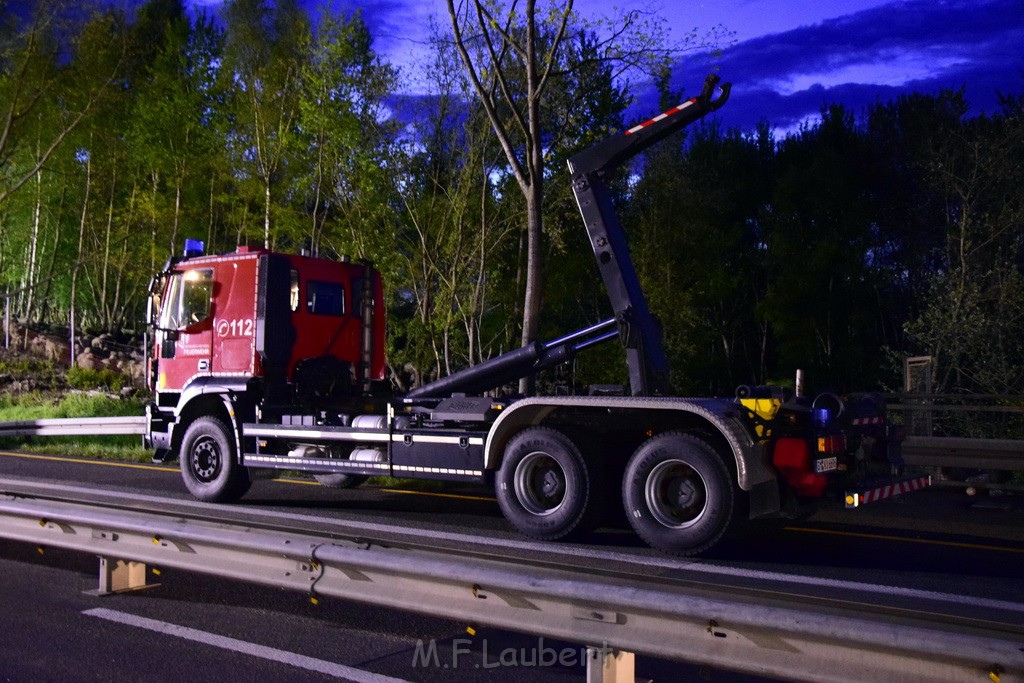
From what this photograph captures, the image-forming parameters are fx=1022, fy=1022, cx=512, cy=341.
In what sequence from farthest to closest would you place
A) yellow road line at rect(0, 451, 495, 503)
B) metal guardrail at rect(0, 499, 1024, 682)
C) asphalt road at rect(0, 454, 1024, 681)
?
1. yellow road line at rect(0, 451, 495, 503)
2. asphalt road at rect(0, 454, 1024, 681)
3. metal guardrail at rect(0, 499, 1024, 682)

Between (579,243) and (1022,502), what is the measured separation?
70.7 feet

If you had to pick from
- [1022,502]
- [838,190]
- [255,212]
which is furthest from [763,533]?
[838,190]

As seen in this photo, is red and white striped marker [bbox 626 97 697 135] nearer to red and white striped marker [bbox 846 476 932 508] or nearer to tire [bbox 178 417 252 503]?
red and white striped marker [bbox 846 476 932 508]

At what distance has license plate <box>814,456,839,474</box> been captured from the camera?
7.91 metres

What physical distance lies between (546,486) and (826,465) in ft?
7.88

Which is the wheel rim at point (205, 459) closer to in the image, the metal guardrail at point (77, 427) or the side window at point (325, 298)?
the side window at point (325, 298)

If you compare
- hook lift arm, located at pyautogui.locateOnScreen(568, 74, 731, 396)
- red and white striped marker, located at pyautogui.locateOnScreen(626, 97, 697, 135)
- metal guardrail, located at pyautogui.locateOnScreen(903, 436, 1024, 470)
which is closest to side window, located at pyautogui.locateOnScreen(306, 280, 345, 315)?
hook lift arm, located at pyautogui.locateOnScreen(568, 74, 731, 396)

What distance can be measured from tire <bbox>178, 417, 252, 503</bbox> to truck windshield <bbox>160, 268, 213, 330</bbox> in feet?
3.96

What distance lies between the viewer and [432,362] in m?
26.2

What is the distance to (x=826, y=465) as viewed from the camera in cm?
801

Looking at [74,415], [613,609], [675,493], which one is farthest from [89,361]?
[613,609]

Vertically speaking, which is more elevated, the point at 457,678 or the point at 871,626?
the point at 871,626

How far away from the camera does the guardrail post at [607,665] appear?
4453 mm

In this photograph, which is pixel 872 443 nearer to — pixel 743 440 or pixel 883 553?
pixel 883 553
